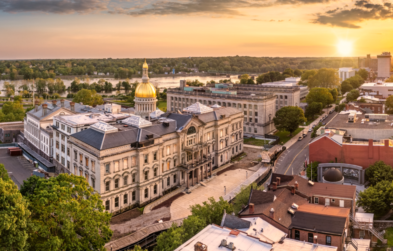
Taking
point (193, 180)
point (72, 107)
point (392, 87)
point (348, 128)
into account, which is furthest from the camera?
point (392, 87)

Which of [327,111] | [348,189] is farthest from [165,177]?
[327,111]

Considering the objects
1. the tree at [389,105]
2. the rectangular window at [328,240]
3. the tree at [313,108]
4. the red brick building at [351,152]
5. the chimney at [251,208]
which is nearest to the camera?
the rectangular window at [328,240]

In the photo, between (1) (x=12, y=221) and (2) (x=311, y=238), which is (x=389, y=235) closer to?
(2) (x=311, y=238)

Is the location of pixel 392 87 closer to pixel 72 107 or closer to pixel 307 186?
pixel 307 186

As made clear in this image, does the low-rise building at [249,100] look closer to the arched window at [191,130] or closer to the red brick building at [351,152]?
the arched window at [191,130]

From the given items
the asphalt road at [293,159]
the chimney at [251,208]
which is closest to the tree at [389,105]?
the asphalt road at [293,159]

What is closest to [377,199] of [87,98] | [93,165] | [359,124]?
[359,124]

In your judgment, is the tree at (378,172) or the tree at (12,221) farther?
the tree at (378,172)
